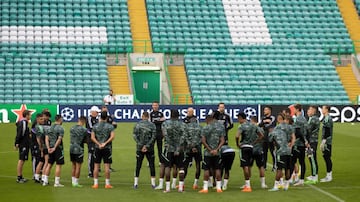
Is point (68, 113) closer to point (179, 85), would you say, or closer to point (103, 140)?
point (179, 85)

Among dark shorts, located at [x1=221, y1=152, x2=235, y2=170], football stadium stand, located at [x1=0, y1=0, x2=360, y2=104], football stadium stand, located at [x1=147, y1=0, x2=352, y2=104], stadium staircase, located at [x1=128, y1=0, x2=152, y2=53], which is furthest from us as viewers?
stadium staircase, located at [x1=128, y1=0, x2=152, y2=53]

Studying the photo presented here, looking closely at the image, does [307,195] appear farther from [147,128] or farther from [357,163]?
[357,163]

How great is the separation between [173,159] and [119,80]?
30001 millimetres

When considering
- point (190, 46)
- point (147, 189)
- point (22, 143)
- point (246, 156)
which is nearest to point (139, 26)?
point (190, 46)

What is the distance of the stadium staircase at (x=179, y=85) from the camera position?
163ft

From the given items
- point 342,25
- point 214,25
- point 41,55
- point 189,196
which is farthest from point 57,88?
point 189,196

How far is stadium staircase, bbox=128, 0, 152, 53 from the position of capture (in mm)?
53156

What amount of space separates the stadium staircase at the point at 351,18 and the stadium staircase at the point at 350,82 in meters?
2.84

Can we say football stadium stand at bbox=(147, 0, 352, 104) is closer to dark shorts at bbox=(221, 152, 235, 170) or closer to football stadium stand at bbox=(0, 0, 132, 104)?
football stadium stand at bbox=(0, 0, 132, 104)

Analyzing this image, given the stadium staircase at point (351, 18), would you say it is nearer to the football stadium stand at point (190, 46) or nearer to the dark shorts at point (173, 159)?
the football stadium stand at point (190, 46)

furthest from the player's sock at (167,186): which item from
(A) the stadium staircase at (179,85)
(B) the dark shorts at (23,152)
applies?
(A) the stadium staircase at (179,85)

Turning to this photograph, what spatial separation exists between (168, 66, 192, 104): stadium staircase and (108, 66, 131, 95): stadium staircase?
299 centimetres

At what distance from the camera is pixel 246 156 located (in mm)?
20859

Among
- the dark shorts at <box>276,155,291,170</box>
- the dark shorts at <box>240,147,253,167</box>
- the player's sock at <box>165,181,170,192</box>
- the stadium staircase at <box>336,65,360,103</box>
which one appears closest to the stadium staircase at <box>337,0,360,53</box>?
the stadium staircase at <box>336,65,360,103</box>
